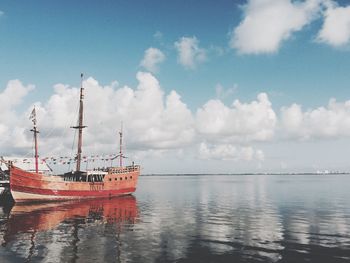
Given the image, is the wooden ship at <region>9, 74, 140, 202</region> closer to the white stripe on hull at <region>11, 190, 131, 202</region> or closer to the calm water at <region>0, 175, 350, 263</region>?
the white stripe on hull at <region>11, 190, 131, 202</region>

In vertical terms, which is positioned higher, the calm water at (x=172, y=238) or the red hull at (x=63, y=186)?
the red hull at (x=63, y=186)

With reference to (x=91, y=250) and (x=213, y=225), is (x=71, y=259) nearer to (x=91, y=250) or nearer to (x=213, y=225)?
(x=91, y=250)

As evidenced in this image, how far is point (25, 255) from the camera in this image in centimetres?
2038

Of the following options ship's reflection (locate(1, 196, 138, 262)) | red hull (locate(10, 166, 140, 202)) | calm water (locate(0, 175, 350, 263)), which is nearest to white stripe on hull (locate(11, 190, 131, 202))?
red hull (locate(10, 166, 140, 202))

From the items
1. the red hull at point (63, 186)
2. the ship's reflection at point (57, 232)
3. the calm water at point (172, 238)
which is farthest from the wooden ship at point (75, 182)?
the calm water at point (172, 238)

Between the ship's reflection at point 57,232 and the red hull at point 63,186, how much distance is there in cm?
816

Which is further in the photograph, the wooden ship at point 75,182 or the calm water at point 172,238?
the wooden ship at point 75,182

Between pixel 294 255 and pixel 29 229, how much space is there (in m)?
21.7

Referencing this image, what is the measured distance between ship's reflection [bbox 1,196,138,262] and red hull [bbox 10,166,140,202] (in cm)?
816

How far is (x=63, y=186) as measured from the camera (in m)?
55.7

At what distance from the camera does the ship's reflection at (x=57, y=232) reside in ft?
69.2

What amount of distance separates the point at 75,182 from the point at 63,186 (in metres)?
2.26

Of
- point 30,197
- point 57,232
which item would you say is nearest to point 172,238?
point 57,232

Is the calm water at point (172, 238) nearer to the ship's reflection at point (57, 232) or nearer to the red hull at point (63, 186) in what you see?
the ship's reflection at point (57, 232)
